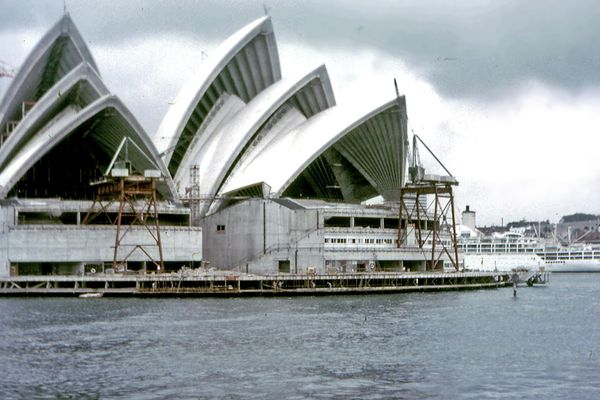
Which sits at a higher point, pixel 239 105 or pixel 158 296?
pixel 239 105

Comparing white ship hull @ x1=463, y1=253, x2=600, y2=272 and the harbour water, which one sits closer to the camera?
the harbour water

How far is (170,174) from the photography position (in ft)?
247

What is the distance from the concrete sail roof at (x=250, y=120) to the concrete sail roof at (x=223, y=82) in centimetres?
136

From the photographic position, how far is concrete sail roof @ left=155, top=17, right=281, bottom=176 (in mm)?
72000

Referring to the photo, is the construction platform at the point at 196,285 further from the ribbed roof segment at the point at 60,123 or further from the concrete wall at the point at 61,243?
the ribbed roof segment at the point at 60,123

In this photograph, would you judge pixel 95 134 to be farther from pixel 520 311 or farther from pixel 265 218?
pixel 520 311

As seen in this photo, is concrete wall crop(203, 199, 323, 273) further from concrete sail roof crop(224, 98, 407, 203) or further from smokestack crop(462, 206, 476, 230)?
smokestack crop(462, 206, 476, 230)

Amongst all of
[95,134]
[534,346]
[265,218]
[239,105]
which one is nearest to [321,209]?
[265,218]

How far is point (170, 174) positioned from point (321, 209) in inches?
519

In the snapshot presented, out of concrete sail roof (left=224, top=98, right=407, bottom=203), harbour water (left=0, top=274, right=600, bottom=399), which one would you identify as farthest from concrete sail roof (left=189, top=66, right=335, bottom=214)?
harbour water (left=0, top=274, right=600, bottom=399)

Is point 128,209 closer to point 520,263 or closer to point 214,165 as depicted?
point 214,165

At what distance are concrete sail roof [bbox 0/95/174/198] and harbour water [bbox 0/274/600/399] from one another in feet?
45.2

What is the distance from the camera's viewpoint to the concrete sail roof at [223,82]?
236 feet

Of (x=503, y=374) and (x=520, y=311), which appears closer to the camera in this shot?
(x=503, y=374)
